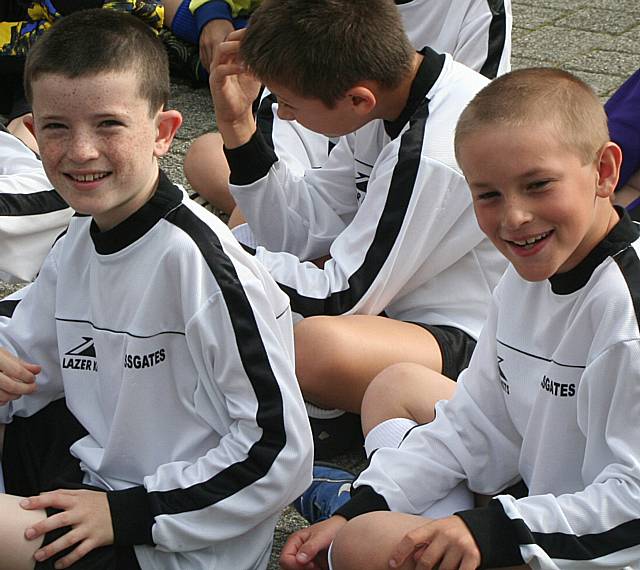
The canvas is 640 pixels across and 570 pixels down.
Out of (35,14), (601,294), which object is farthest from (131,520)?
(35,14)

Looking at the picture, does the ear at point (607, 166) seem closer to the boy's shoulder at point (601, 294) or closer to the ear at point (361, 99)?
the boy's shoulder at point (601, 294)

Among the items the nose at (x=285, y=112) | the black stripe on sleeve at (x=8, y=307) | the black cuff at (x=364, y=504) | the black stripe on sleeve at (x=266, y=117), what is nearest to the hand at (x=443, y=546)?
the black cuff at (x=364, y=504)

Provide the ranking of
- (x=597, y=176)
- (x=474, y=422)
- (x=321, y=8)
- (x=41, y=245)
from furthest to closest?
(x=41, y=245)
(x=321, y=8)
(x=474, y=422)
(x=597, y=176)

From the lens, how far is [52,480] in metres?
2.39

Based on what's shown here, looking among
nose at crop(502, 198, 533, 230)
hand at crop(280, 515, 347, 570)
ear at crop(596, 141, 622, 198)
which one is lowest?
hand at crop(280, 515, 347, 570)

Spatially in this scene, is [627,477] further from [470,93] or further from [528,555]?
[470,93]

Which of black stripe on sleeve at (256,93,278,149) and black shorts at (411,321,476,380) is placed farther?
black stripe on sleeve at (256,93,278,149)

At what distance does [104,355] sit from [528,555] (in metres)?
0.85

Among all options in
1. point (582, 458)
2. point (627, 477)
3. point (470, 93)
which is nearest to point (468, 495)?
point (582, 458)

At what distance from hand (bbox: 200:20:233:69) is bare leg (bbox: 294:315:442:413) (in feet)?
7.08

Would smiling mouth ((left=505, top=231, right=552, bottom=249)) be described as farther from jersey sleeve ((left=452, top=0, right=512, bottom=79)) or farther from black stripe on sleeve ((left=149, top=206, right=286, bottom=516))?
jersey sleeve ((left=452, top=0, right=512, bottom=79))

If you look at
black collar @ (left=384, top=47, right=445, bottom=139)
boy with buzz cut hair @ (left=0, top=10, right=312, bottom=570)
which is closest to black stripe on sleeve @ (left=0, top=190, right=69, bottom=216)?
boy with buzz cut hair @ (left=0, top=10, right=312, bottom=570)

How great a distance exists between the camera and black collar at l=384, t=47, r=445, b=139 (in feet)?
9.48

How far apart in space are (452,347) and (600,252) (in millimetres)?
840
